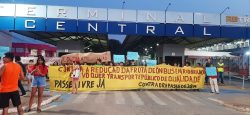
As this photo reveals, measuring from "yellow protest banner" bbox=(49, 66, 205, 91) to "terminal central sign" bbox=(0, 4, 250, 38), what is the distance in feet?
34.6

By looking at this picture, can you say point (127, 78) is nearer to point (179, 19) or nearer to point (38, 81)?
point (179, 19)

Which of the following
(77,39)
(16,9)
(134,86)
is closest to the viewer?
(134,86)

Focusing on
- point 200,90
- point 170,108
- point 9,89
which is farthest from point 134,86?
point 9,89

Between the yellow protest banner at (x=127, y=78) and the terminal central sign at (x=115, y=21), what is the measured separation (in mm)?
10557

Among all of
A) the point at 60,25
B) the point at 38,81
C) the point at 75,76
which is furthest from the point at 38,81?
the point at 60,25

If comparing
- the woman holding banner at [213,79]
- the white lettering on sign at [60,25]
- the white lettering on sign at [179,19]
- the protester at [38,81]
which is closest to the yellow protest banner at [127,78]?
the woman holding banner at [213,79]

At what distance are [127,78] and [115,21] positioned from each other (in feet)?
38.6

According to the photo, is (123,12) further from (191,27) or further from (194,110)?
(194,110)

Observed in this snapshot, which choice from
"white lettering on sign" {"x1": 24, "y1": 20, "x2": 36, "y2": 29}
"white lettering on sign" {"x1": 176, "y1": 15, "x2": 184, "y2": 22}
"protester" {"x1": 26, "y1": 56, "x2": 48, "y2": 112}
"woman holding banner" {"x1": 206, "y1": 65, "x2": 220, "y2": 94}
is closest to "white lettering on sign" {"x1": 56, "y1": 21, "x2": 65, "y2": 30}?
"white lettering on sign" {"x1": 24, "y1": 20, "x2": 36, "y2": 29}

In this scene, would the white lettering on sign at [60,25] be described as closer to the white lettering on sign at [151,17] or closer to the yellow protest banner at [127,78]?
the white lettering on sign at [151,17]

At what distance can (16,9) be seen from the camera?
37.9 meters

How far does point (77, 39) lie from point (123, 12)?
10429 mm

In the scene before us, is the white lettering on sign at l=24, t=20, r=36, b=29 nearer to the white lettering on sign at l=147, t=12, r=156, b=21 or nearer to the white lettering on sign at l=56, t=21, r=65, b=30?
the white lettering on sign at l=56, t=21, r=65, b=30

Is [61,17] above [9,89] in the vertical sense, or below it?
above
